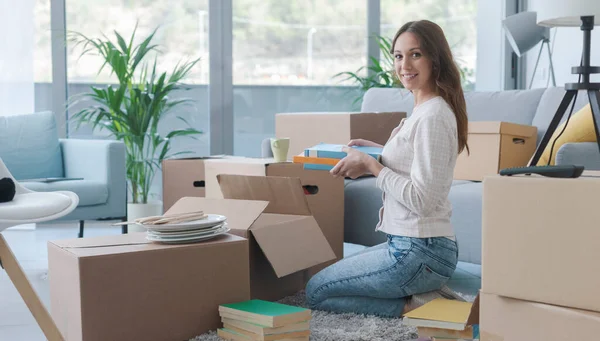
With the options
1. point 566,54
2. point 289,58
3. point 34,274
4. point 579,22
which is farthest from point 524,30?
point 34,274

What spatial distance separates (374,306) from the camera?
7.75 feet

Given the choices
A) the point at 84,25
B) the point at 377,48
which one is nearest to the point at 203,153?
the point at 84,25

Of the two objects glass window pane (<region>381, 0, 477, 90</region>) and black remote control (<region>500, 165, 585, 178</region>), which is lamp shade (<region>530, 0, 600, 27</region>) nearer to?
black remote control (<region>500, 165, 585, 178</region>)

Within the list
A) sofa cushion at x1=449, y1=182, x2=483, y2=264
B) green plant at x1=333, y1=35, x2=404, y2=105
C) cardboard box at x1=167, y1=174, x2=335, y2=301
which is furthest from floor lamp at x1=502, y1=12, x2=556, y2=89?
cardboard box at x1=167, y1=174, x2=335, y2=301

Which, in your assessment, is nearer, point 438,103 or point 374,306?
point 438,103

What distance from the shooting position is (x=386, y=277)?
7.17ft

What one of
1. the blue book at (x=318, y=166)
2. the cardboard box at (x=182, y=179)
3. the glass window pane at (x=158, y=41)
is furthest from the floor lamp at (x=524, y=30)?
the blue book at (x=318, y=166)

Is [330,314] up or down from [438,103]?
down

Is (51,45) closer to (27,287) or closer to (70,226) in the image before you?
(70,226)

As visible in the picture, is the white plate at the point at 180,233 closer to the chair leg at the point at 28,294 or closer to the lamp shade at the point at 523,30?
the chair leg at the point at 28,294

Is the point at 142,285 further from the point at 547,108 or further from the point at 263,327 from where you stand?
the point at 547,108

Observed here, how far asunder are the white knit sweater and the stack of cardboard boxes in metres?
0.58

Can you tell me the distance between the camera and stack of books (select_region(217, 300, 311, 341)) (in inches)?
79.0

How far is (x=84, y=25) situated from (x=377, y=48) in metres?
2.14
